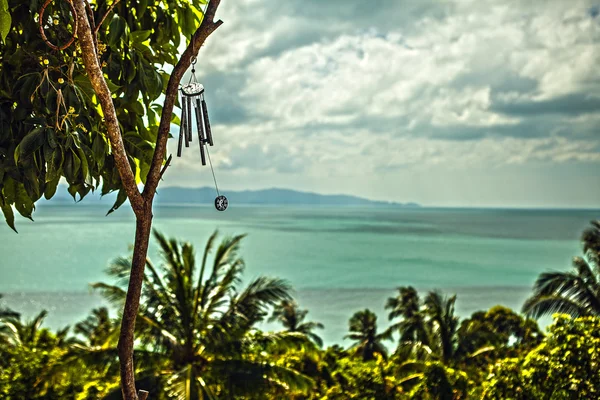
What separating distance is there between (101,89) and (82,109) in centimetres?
14

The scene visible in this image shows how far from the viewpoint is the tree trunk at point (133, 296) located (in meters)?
2.15

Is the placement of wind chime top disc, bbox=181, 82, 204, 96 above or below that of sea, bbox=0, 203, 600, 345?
above

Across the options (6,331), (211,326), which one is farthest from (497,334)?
(6,331)

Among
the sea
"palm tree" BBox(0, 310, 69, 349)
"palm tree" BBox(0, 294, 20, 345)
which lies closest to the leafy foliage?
"palm tree" BBox(0, 310, 69, 349)

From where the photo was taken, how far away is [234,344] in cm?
947

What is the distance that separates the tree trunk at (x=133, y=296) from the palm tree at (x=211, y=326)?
699 cm

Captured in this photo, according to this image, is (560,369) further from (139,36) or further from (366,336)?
(366,336)

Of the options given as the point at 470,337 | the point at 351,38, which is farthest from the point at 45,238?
the point at 470,337

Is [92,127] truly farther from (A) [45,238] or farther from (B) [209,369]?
(A) [45,238]

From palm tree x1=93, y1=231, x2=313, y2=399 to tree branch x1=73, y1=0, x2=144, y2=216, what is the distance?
7.30 meters

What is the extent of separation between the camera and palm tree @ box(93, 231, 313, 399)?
920 cm

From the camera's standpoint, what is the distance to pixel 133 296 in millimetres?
2199

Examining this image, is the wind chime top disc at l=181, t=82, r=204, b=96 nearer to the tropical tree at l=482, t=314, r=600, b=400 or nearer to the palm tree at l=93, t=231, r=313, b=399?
the tropical tree at l=482, t=314, r=600, b=400

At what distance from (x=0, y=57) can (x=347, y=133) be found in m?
153
